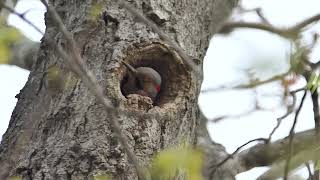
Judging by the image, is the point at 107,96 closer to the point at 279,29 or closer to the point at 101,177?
the point at 101,177

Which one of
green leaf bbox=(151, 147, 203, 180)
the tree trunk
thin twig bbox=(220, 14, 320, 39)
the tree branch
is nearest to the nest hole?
the tree trunk

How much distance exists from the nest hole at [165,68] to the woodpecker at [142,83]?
1cm

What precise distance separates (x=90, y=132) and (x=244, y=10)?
131cm

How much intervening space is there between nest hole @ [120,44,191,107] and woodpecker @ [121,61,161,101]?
1 centimetres

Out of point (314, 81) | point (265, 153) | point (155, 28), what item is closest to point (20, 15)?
point (155, 28)

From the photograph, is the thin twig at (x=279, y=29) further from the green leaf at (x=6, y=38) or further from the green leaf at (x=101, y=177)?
the green leaf at (x=6, y=38)

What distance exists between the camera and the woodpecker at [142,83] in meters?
1.76

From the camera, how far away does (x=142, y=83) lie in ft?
5.72

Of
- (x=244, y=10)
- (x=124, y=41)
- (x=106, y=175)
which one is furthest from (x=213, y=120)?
(x=106, y=175)

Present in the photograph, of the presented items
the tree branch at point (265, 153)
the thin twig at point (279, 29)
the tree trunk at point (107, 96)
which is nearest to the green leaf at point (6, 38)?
the tree trunk at point (107, 96)

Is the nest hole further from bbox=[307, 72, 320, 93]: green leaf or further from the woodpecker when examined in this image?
bbox=[307, 72, 320, 93]: green leaf

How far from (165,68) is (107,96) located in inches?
10.5

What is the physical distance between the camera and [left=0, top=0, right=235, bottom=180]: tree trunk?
1.52 meters

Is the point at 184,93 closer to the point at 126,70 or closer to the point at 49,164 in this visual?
the point at 126,70
